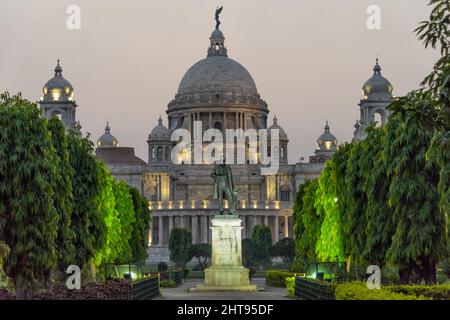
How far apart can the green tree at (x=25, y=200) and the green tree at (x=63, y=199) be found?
6.08 feet

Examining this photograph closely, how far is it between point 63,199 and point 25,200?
4.36m

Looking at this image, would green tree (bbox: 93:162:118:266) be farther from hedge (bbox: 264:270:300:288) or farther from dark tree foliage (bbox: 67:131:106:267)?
hedge (bbox: 264:270:300:288)

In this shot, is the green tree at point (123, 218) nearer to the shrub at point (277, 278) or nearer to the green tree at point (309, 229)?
the shrub at point (277, 278)

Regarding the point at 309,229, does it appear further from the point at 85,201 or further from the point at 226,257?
the point at 85,201

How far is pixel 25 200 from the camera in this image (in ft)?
140

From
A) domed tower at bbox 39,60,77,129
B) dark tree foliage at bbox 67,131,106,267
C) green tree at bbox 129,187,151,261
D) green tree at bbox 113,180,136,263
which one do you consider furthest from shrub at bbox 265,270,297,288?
domed tower at bbox 39,60,77,129

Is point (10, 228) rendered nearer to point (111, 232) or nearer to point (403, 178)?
point (403, 178)

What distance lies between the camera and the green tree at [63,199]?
1849 inches

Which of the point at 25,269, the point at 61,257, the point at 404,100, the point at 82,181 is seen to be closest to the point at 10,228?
the point at 25,269

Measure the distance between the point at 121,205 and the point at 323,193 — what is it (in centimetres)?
2276

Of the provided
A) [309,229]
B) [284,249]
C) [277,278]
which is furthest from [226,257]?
[284,249]

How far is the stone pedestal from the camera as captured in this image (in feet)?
215

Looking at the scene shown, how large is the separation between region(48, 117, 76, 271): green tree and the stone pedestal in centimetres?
1400
